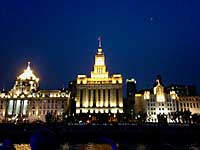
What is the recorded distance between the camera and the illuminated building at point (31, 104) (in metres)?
124

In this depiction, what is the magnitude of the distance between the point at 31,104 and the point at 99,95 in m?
37.3

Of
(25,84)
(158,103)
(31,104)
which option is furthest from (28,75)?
(158,103)

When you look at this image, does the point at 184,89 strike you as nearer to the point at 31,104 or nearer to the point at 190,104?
the point at 190,104

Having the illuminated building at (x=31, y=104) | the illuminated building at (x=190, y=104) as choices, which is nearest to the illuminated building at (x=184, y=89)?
the illuminated building at (x=190, y=104)

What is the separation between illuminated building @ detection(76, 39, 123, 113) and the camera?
12469 centimetres

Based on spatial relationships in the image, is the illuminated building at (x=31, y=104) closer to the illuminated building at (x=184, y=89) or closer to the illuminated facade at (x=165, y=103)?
the illuminated facade at (x=165, y=103)

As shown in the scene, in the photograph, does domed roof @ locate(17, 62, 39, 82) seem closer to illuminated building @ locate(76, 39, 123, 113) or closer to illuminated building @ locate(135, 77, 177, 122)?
illuminated building @ locate(76, 39, 123, 113)

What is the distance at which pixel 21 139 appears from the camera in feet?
188

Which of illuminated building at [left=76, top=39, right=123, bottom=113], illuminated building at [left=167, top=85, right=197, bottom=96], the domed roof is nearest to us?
illuminated building at [left=76, top=39, right=123, bottom=113]

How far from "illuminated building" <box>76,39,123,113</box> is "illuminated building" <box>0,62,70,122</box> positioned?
820 centimetres

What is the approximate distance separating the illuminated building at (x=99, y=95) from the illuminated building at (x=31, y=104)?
820 cm

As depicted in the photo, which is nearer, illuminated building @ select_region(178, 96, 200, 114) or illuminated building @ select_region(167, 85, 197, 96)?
illuminated building @ select_region(178, 96, 200, 114)

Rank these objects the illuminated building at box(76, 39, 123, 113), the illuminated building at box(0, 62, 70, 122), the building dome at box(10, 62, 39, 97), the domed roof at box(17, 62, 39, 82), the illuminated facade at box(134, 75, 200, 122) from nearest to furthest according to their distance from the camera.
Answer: the illuminated building at box(0, 62, 70, 122) < the illuminated building at box(76, 39, 123, 113) < the illuminated facade at box(134, 75, 200, 122) < the building dome at box(10, 62, 39, 97) < the domed roof at box(17, 62, 39, 82)

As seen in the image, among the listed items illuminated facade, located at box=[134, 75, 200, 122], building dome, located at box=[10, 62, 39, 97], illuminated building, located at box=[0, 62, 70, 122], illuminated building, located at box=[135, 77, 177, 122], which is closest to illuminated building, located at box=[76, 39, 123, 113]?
illuminated building, located at box=[0, 62, 70, 122]
